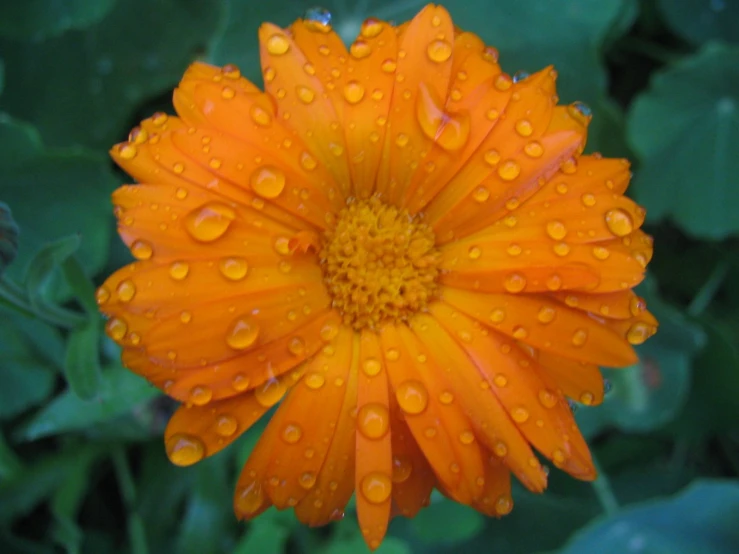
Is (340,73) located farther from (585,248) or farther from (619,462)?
(619,462)

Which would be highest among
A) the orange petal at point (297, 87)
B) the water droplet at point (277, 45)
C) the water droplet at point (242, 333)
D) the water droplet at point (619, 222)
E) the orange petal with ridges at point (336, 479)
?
the water droplet at point (277, 45)

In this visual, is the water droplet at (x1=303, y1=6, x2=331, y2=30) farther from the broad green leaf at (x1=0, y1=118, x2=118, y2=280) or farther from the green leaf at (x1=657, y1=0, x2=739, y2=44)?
the green leaf at (x1=657, y1=0, x2=739, y2=44)

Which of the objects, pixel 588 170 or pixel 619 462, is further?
pixel 619 462

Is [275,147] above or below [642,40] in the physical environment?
below

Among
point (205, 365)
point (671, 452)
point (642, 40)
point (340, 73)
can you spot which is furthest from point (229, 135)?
point (671, 452)

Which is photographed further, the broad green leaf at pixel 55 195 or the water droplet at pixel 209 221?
the broad green leaf at pixel 55 195

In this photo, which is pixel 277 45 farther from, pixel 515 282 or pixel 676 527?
pixel 676 527

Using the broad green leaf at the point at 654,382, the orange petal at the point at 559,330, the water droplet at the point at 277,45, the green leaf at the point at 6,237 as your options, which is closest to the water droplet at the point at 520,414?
the orange petal at the point at 559,330

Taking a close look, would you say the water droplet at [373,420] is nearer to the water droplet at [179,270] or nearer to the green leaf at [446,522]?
the water droplet at [179,270]
